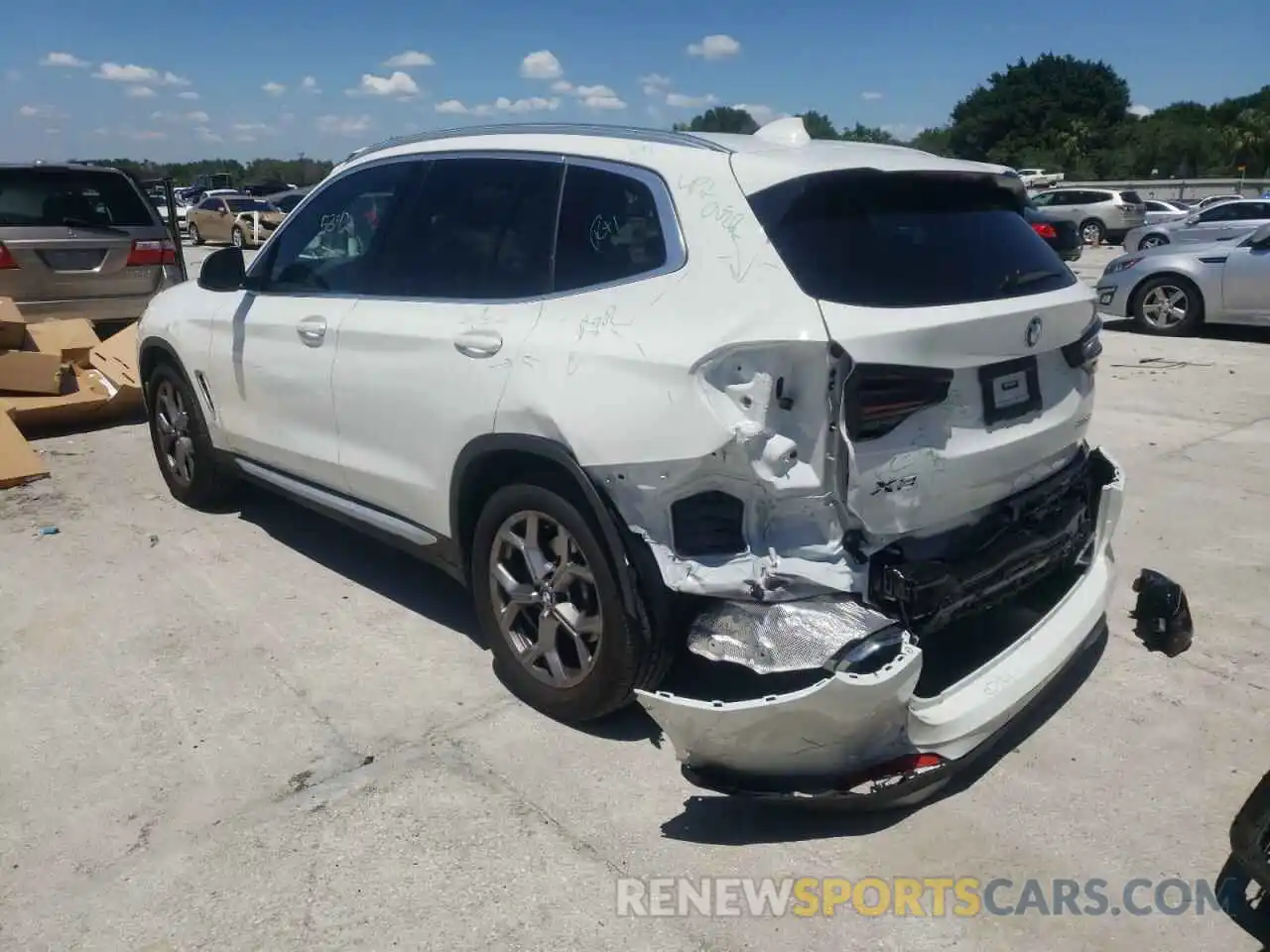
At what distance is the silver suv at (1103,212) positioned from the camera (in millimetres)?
27078

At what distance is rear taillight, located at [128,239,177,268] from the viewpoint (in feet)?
28.3

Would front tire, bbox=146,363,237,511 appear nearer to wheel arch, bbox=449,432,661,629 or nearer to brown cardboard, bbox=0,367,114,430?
brown cardboard, bbox=0,367,114,430

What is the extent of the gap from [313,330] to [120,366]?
15.0ft

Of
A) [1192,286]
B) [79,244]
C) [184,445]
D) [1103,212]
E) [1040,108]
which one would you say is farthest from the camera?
[1040,108]

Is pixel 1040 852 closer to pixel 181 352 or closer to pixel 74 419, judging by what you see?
pixel 181 352

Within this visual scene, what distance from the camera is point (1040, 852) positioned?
2.81 meters

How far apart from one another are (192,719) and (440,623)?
3.39ft

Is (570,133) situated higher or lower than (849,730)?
higher

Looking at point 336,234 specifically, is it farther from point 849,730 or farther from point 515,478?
point 849,730

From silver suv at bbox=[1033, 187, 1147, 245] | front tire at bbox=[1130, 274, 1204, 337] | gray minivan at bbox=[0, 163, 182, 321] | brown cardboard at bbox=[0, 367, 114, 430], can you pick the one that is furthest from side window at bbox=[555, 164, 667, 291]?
silver suv at bbox=[1033, 187, 1147, 245]

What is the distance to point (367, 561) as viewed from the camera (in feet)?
16.6

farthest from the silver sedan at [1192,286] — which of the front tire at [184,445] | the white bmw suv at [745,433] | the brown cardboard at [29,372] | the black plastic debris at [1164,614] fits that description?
the brown cardboard at [29,372]

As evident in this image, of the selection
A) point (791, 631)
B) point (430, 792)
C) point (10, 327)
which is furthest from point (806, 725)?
point (10, 327)

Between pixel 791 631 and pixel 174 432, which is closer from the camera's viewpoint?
pixel 791 631
